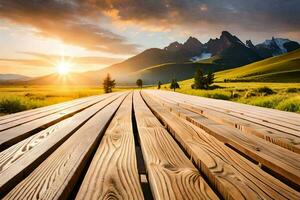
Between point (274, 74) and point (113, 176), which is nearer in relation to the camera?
point (113, 176)

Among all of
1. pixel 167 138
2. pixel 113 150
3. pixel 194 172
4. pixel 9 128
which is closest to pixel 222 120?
pixel 167 138

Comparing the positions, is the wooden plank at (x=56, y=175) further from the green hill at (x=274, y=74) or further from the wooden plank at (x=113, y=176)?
the green hill at (x=274, y=74)

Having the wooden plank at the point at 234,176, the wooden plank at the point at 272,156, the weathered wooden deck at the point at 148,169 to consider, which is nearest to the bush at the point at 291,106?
the weathered wooden deck at the point at 148,169

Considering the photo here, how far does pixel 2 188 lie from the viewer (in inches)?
44.6

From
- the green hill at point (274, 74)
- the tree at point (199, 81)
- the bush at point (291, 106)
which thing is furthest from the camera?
the green hill at point (274, 74)

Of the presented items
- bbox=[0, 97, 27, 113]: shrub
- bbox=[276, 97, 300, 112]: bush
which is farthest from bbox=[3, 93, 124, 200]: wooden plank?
bbox=[0, 97, 27, 113]: shrub

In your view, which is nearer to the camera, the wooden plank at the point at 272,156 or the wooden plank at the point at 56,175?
the wooden plank at the point at 56,175

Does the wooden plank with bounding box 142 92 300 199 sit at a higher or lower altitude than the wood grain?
higher

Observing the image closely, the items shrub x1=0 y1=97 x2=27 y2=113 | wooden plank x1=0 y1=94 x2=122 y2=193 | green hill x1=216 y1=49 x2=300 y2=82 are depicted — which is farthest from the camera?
green hill x1=216 y1=49 x2=300 y2=82

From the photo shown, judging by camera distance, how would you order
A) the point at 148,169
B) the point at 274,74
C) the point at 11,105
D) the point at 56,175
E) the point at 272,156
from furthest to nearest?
the point at 274,74
the point at 11,105
the point at 272,156
the point at 148,169
the point at 56,175

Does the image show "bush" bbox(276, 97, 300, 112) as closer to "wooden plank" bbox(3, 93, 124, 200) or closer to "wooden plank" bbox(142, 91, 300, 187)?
"wooden plank" bbox(142, 91, 300, 187)

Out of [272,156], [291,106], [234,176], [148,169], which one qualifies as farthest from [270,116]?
[291,106]

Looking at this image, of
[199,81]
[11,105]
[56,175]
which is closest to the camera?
[56,175]

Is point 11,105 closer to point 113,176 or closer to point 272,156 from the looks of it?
point 113,176
